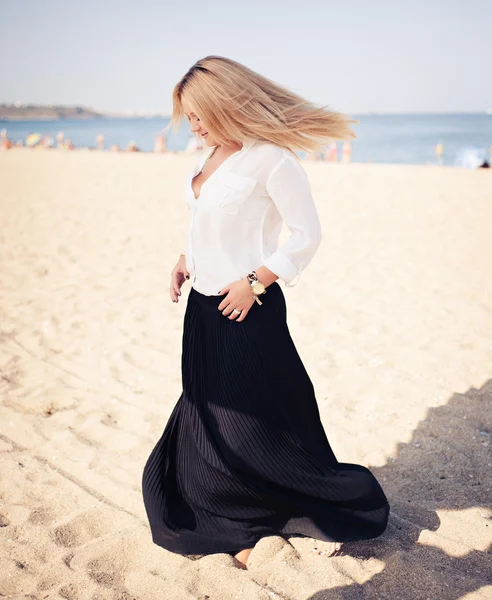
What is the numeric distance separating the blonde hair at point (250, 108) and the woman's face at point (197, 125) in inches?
1.1

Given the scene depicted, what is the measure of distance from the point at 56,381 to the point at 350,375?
79.5 inches

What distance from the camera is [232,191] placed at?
1.92m

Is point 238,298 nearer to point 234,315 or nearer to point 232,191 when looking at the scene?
point 234,315

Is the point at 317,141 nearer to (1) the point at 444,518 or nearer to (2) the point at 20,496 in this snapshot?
(1) the point at 444,518

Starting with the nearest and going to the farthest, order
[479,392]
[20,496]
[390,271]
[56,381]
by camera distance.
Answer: [20,496]
[479,392]
[56,381]
[390,271]

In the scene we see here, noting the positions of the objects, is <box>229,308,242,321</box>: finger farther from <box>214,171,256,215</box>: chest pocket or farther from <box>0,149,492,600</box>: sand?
<box>0,149,492,600</box>: sand

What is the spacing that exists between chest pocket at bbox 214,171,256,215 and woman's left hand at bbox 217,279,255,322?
24cm

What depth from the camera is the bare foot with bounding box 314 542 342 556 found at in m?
2.28

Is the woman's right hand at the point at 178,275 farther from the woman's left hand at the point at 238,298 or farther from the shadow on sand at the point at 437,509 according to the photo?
the shadow on sand at the point at 437,509

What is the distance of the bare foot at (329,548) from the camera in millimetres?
2279

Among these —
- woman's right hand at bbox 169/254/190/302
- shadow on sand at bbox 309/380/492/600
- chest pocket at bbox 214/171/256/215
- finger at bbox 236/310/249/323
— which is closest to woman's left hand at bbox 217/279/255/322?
finger at bbox 236/310/249/323

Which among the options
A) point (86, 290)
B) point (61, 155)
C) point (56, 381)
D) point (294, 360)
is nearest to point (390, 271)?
point (86, 290)

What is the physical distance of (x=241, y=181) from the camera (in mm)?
1918

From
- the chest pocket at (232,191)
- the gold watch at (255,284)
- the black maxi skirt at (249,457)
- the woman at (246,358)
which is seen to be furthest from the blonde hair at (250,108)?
the black maxi skirt at (249,457)
